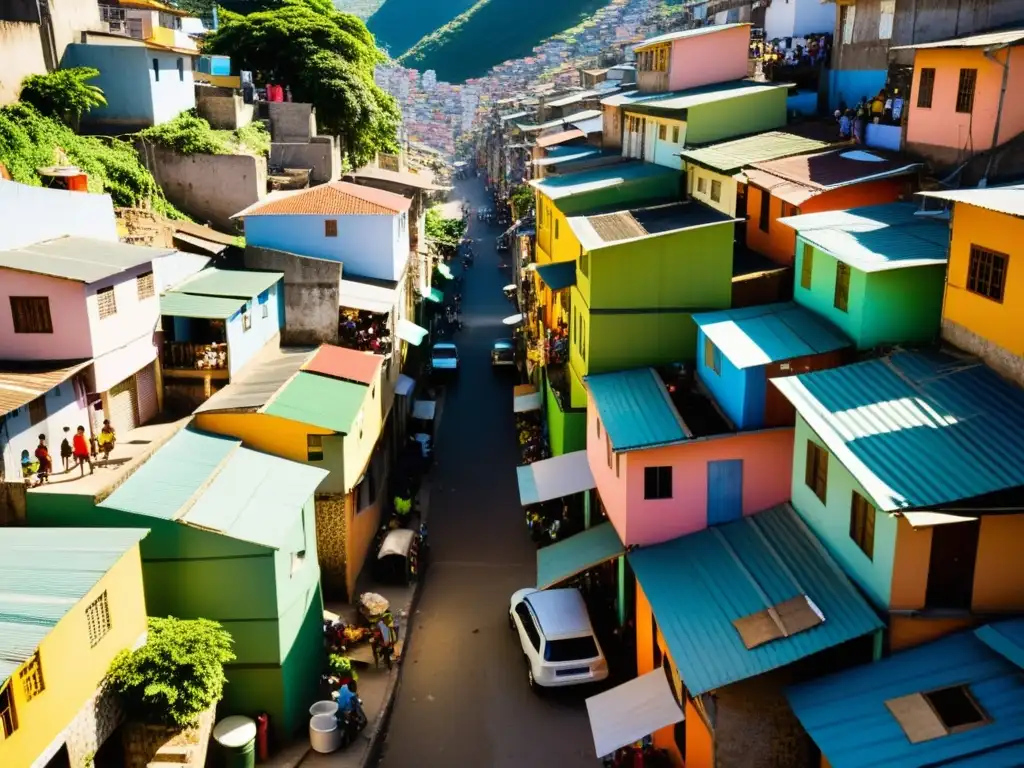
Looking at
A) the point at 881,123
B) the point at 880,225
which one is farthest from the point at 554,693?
the point at 881,123

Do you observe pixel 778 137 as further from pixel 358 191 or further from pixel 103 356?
pixel 103 356

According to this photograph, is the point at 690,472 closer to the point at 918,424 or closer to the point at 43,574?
the point at 918,424

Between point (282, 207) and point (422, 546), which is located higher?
point (282, 207)

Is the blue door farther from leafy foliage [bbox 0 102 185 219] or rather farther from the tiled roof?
leafy foliage [bbox 0 102 185 219]

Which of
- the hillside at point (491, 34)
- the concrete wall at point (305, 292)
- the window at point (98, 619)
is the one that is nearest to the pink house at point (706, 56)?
the concrete wall at point (305, 292)

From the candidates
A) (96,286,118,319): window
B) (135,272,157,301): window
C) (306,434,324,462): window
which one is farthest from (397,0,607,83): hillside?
(96,286,118,319): window

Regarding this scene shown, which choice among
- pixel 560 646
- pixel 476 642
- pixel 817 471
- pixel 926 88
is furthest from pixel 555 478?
pixel 926 88
